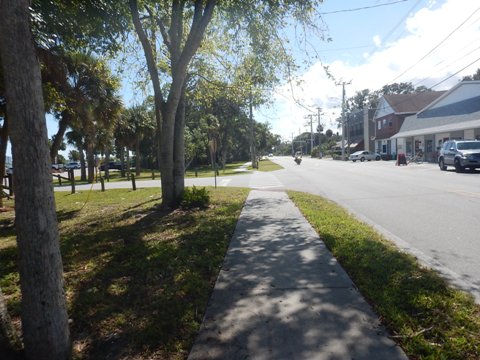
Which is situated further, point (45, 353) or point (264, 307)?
point (264, 307)

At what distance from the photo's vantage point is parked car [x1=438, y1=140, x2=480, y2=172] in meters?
21.3

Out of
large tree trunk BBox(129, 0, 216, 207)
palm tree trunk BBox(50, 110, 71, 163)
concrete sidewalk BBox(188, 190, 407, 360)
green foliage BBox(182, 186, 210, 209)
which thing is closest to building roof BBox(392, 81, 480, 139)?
green foliage BBox(182, 186, 210, 209)

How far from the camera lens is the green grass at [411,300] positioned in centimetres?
317

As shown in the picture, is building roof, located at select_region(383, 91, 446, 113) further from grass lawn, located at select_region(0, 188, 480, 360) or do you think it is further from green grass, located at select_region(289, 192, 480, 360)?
green grass, located at select_region(289, 192, 480, 360)

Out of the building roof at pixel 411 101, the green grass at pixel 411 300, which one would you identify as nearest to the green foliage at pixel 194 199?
the green grass at pixel 411 300

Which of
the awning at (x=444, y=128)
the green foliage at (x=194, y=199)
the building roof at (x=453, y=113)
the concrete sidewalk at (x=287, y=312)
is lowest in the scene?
the concrete sidewalk at (x=287, y=312)

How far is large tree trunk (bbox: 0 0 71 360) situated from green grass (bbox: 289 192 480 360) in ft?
9.10

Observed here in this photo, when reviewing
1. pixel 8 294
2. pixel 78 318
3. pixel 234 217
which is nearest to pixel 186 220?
pixel 234 217

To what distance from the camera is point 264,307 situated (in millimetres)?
4023

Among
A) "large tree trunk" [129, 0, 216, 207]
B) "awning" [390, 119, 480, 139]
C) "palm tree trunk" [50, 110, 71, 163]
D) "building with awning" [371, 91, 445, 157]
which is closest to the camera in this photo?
"large tree trunk" [129, 0, 216, 207]

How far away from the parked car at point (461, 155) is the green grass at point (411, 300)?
702 inches

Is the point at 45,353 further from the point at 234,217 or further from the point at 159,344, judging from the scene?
the point at 234,217

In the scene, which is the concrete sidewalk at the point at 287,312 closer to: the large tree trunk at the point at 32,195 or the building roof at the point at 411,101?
the large tree trunk at the point at 32,195

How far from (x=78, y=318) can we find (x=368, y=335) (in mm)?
2782
